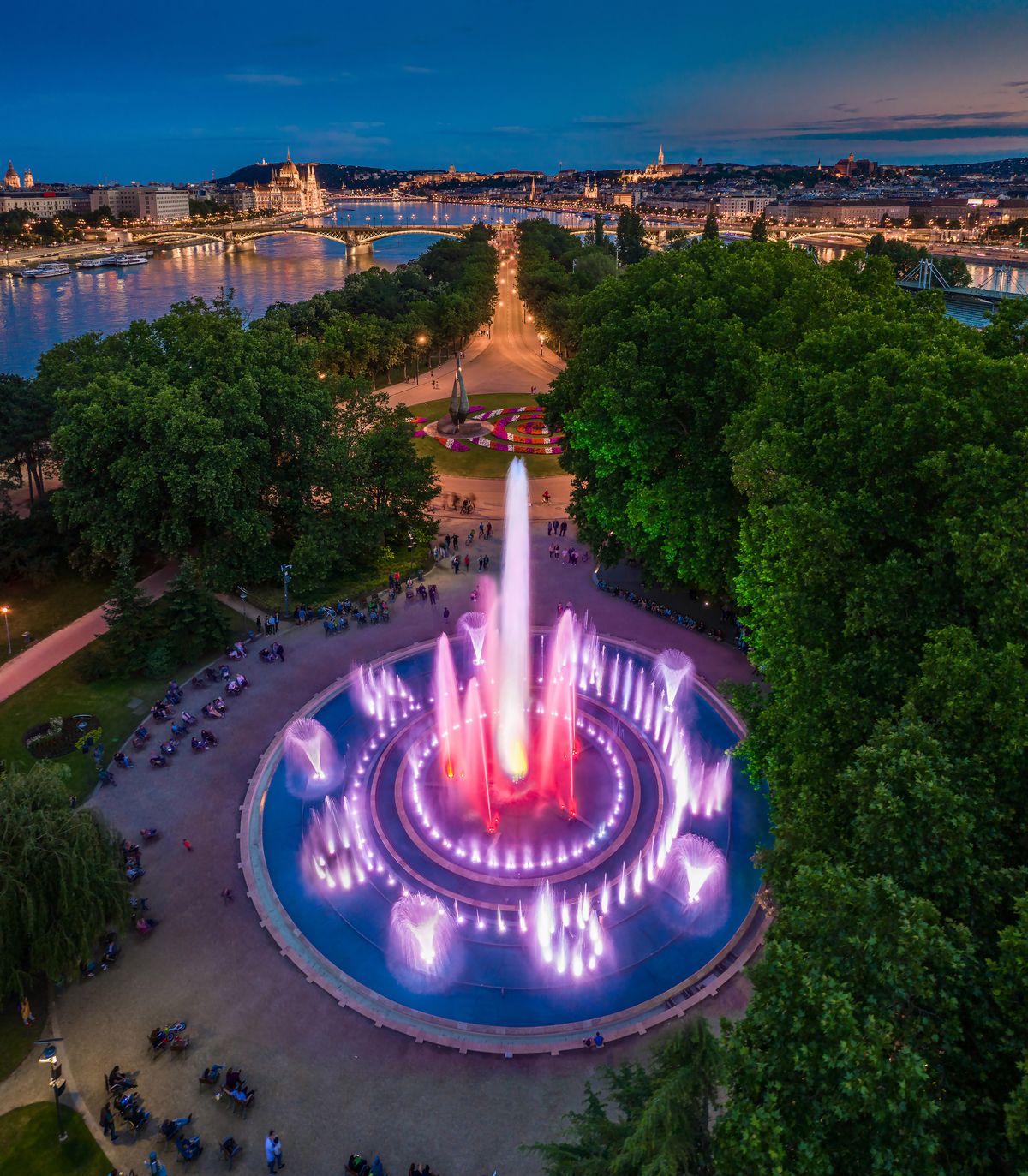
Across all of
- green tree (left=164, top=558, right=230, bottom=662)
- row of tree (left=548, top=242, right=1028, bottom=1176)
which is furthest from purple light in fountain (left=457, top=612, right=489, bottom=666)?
green tree (left=164, top=558, right=230, bottom=662)

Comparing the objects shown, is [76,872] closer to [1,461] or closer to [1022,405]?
[1022,405]

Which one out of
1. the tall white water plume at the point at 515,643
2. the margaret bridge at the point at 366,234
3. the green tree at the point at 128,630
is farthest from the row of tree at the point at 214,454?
the margaret bridge at the point at 366,234

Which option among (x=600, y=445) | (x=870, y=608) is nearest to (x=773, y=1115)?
(x=870, y=608)

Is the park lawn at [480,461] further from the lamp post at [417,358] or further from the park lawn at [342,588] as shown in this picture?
the lamp post at [417,358]

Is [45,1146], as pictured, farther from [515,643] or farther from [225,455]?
[225,455]

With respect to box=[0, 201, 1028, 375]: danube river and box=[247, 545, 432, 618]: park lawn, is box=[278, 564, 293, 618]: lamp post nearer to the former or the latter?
box=[247, 545, 432, 618]: park lawn

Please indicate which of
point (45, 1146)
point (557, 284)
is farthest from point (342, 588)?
point (557, 284)
